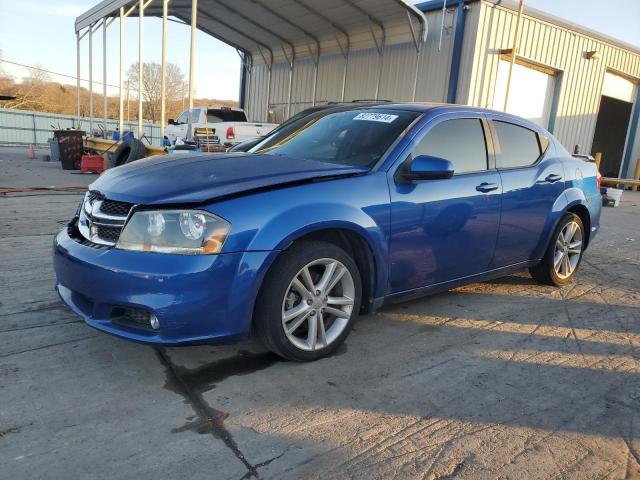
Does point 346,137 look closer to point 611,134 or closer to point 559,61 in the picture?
point 559,61

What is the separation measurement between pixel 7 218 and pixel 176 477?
20.2ft

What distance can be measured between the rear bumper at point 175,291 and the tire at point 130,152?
27.8 feet

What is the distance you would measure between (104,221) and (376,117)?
204cm

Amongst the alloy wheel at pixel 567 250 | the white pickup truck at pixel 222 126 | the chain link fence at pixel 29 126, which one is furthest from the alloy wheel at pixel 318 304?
the chain link fence at pixel 29 126

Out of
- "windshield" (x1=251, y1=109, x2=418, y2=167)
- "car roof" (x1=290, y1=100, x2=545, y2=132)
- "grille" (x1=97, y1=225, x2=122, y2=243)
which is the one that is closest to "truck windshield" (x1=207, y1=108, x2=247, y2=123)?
"car roof" (x1=290, y1=100, x2=545, y2=132)

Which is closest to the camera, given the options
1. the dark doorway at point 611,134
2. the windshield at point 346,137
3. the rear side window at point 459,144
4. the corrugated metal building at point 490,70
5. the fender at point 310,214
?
the fender at point 310,214

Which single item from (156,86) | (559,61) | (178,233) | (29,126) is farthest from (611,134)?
(156,86)

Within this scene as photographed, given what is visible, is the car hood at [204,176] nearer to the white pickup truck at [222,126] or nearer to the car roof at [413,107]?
the car roof at [413,107]

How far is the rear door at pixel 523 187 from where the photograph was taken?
13.0 ft

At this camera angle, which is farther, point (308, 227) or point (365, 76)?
point (365, 76)

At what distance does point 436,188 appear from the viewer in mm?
3400

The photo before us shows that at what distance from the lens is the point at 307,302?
2.89m

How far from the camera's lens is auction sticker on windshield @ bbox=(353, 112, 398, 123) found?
11.8ft

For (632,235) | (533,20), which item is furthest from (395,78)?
(632,235)
